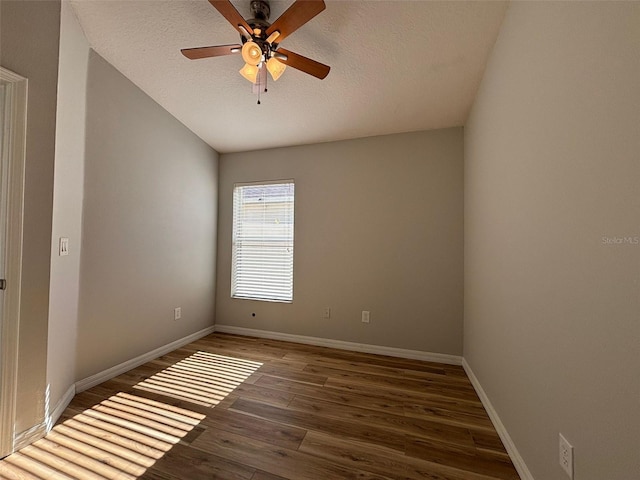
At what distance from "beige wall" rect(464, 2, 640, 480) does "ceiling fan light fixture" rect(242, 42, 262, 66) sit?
146 cm

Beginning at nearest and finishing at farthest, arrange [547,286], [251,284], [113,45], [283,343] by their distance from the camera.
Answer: [547,286] < [113,45] < [283,343] < [251,284]

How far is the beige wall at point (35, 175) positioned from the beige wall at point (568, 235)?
2.62m

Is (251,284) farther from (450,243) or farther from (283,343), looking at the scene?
(450,243)

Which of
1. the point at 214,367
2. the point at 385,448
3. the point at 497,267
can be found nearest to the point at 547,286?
the point at 497,267

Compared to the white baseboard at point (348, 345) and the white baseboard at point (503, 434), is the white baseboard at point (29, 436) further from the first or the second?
the white baseboard at point (503, 434)

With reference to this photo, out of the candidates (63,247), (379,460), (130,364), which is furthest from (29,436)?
(379,460)

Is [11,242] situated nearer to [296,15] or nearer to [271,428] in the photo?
[271,428]

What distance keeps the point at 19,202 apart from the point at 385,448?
8.21 ft

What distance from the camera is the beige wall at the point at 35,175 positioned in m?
1.37

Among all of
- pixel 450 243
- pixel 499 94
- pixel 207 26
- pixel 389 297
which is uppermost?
pixel 207 26

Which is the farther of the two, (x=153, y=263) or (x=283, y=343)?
(x=283, y=343)

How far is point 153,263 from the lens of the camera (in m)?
2.58

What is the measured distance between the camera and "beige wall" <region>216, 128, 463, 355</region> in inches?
106

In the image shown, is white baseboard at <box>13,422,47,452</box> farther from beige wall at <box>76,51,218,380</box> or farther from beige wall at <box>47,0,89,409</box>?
beige wall at <box>76,51,218,380</box>
